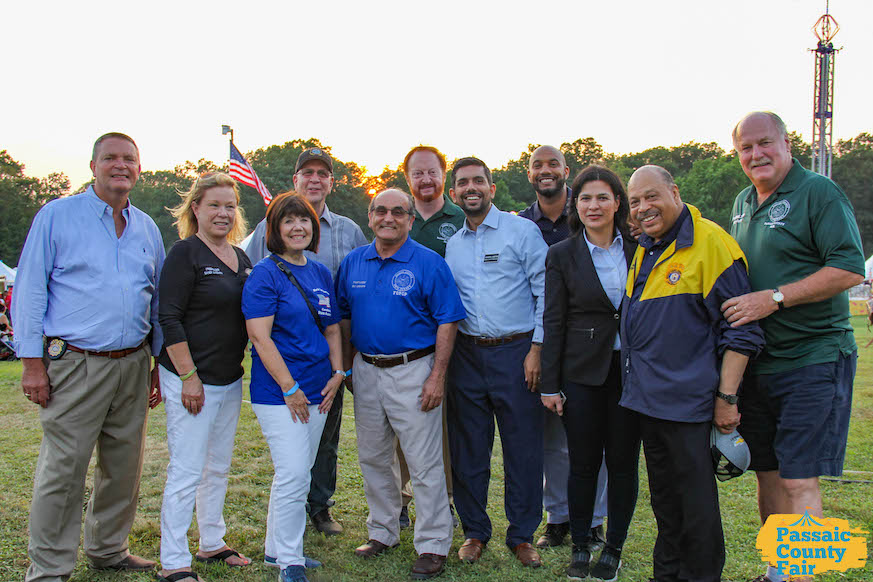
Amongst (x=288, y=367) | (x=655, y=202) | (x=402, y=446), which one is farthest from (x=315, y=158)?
(x=655, y=202)

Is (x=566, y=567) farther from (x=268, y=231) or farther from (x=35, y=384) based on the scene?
(x=35, y=384)

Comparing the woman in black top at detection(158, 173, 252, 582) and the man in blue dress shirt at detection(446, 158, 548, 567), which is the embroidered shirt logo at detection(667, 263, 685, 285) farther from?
the woman in black top at detection(158, 173, 252, 582)

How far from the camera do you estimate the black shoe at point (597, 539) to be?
13.1 feet

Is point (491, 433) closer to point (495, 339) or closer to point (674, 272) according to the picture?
point (495, 339)

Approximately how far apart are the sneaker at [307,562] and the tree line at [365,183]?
41304mm

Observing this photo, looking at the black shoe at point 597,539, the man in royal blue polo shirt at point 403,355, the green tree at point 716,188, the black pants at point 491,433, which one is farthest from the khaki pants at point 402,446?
the green tree at point 716,188

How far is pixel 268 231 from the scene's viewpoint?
3.65m

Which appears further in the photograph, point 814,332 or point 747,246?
point 747,246

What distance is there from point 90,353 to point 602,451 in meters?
3.02

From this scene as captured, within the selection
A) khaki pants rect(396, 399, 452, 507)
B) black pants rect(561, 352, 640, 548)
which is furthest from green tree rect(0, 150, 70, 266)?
black pants rect(561, 352, 640, 548)

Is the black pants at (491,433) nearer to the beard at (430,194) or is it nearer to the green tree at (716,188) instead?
the beard at (430,194)

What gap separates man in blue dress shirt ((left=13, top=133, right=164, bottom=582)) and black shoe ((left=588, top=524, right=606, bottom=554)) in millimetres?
2763

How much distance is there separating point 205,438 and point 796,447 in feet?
10.3

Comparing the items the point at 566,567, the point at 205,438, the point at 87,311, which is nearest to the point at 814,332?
the point at 566,567
